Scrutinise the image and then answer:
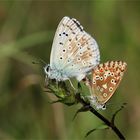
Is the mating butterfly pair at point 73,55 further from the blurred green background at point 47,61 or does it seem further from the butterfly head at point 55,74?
the blurred green background at point 47,61

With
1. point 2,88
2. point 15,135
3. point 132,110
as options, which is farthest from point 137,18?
point 15,135

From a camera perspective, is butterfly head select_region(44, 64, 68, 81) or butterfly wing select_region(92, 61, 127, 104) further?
butterfly head select_region(44, 64, 68, 81)

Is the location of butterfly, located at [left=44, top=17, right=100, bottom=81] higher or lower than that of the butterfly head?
higher

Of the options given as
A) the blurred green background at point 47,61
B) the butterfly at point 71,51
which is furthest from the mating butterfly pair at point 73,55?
the blurred green background at point 47,61

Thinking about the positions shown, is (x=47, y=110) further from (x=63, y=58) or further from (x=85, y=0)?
(x=63, y=58)

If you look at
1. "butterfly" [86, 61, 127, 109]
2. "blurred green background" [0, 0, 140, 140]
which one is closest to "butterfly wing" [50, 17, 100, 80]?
"butterfly" [86, 61, 127, 109]

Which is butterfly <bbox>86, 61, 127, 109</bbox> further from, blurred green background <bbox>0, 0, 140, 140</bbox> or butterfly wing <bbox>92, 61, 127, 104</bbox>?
blurred green background <bbox>0, 0, 140, 140</bbox>

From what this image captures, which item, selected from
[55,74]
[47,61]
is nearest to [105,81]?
[55,74]
